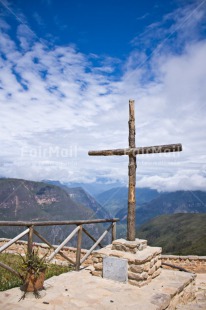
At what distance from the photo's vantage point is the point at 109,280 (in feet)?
24.3

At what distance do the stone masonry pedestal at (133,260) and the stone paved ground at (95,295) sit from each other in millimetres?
196

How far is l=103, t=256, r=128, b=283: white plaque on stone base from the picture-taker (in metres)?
7.16

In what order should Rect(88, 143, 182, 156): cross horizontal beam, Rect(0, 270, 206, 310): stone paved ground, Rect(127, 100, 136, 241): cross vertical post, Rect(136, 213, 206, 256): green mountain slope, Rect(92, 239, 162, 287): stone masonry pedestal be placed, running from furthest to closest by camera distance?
Rect(136, 213, 206, 256): green mountain slope < Rect(127, 100, 136, 241): cross vertical post < Rect(88, 143, 182, 156): cross horizontal beam < Rect(92, 239, 162, 287): stone masonry pedestal < Rect(0, 270, 206, 310): stone paved ground

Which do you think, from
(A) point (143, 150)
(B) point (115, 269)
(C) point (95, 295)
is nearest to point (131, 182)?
(A) point (143, 150)

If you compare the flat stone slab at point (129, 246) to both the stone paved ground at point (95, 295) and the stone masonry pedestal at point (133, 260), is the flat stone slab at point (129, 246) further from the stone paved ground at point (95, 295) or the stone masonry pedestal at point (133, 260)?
the stone paved ground at point (95, 295)

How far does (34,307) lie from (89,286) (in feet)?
6.14

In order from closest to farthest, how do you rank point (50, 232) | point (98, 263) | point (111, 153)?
1. point (98, 263)
2. point (111, 153)
3. point (50, 232)

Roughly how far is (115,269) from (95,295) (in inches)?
47.7

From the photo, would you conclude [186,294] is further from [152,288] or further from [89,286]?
[89,286]

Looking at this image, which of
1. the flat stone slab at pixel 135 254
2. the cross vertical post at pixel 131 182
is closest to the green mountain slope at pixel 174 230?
the flat stone slab at pixel 135 254

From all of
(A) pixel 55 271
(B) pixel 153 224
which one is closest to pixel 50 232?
(B) pixel 153 224

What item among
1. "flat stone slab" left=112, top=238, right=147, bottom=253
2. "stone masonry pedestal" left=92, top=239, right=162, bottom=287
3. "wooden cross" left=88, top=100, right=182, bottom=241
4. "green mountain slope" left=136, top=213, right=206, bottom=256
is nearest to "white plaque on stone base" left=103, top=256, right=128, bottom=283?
"stone masonry pedestal" left=92, top=239, right=162, bottom=287

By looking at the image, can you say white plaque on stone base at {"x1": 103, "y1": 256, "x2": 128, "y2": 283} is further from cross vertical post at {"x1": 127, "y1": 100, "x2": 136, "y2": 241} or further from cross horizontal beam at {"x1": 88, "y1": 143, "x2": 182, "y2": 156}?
cross horizontal beam at {"x1": 88, "y1": 143, "x2": 182, "y2": 156}

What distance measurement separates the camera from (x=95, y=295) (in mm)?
6234
